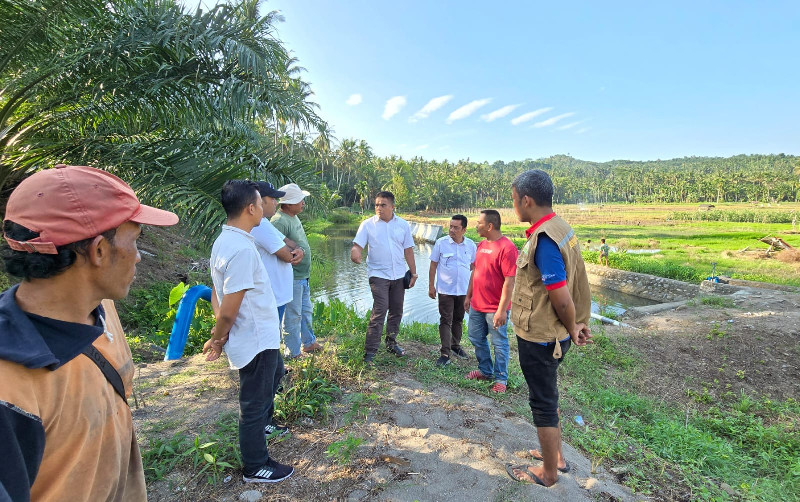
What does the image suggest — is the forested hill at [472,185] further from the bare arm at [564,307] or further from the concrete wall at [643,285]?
the bare arm at [564,307]

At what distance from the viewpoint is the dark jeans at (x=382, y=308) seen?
4.04 meters

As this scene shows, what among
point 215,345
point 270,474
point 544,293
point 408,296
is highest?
point 544,293

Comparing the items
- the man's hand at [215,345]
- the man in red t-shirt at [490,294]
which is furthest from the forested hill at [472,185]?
the man's hand at [215,345]

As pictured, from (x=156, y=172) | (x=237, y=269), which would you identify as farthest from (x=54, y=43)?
(x=237, y=269)

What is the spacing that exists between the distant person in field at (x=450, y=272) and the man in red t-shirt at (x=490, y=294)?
0.43 m

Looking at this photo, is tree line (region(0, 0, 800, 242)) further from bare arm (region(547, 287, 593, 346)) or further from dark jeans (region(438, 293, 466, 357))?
bare arm (region(547, 287, 593, 346))

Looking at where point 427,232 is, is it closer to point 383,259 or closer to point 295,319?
point 383,259

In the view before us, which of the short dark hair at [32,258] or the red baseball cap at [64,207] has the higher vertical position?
the red baseball cap at [64,207]

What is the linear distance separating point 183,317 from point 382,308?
2.18 metres

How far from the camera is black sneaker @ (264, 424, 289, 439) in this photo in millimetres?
2645

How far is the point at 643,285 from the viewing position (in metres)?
14.4

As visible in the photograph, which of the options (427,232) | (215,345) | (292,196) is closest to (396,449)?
(215,345)

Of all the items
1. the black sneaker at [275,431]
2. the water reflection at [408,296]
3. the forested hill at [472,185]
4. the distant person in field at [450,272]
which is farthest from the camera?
the forested hill at [472,185]

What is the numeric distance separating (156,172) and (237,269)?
264 cm
